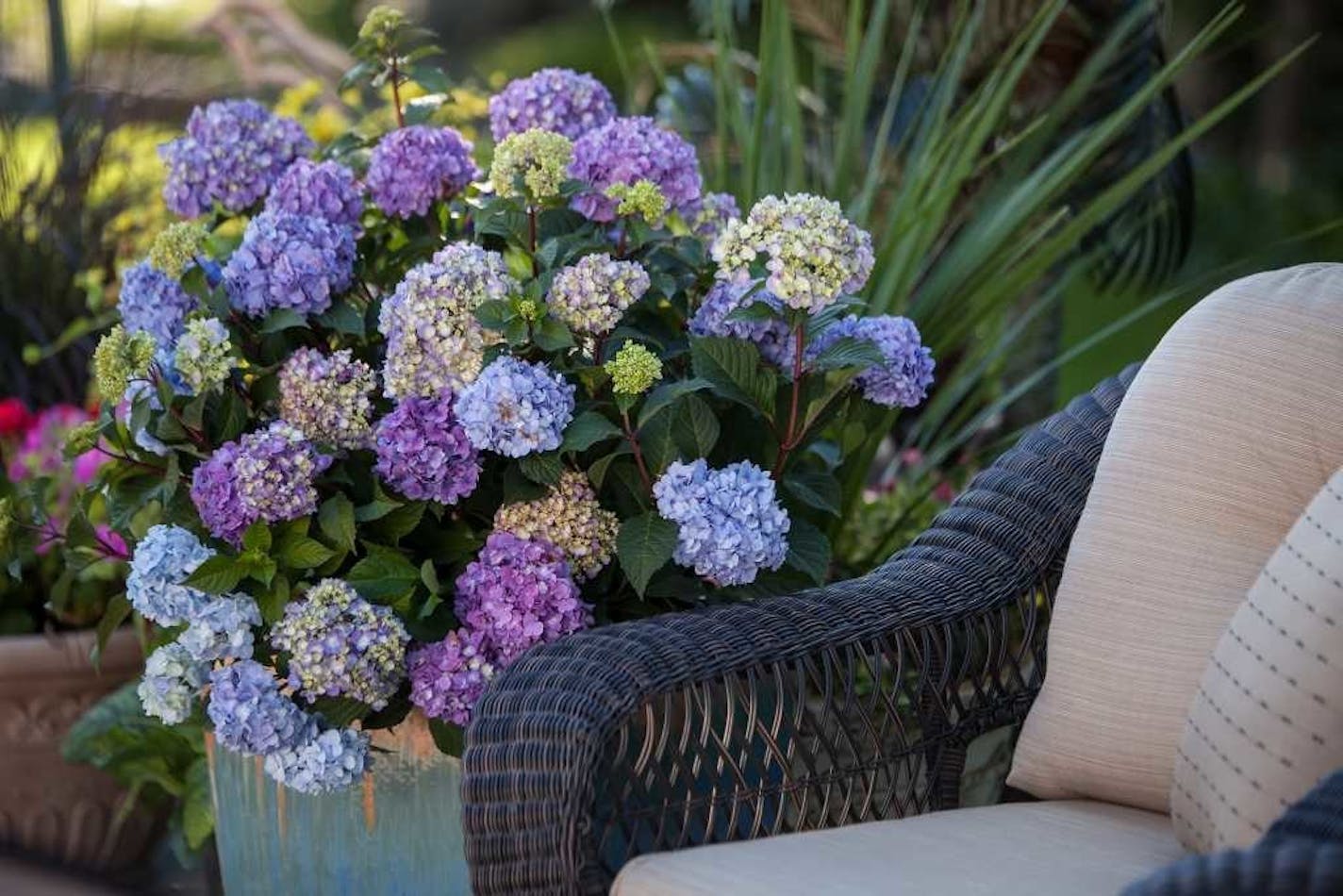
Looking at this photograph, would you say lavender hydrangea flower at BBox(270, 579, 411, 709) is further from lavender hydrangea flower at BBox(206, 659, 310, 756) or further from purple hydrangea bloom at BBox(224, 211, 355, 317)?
purple hydrangea bloom at BBox(224, 211, 355, 317)

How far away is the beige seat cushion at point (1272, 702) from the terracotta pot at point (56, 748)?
1.38 meters

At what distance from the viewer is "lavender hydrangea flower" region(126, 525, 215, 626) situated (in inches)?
54.3

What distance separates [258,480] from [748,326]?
0.42 m

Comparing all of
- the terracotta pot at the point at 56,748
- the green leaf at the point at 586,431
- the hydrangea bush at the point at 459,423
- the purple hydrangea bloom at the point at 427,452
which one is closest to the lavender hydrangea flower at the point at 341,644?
the hydrangea bush at the point at 459,423

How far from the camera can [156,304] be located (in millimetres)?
1479

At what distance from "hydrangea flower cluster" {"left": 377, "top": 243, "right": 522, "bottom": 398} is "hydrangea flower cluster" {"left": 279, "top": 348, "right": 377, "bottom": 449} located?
0.05 meters

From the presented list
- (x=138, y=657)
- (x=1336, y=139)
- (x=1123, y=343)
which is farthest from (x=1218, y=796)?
(x=1336, y=139)

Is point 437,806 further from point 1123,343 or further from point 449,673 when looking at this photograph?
point 1123,343

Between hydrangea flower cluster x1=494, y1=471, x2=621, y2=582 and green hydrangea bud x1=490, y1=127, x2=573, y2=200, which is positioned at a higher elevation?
green hydrangea bud x1=490, y1=127, x2=573, y2=200

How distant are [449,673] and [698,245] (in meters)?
0.45

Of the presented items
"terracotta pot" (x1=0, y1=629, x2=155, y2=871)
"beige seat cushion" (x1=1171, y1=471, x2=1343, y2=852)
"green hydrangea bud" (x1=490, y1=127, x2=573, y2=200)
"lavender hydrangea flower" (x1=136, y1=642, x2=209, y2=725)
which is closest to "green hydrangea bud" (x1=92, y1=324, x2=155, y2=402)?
"lavender hydrangea flower" (x1=136, y1=642, x2=209, y2=725)

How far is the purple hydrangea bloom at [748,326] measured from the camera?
141cm

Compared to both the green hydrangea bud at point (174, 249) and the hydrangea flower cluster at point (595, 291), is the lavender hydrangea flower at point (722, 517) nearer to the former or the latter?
the hydrangea flower cluster at point (595, 291)

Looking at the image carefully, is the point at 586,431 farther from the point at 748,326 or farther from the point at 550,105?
the point at 550,105
